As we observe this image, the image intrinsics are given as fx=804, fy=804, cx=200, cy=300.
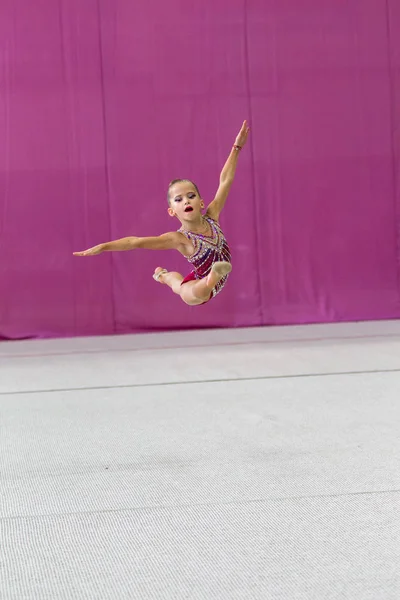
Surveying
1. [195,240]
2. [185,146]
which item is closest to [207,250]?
[195,240]

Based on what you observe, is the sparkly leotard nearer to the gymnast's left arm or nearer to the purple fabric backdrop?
the gymnast's left arm

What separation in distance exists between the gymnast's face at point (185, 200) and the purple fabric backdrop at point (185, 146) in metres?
2.82

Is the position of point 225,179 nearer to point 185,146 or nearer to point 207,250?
point 207,250

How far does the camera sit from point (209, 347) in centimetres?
513

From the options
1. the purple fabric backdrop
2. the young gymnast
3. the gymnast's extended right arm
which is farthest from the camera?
the purple fabric backdrop

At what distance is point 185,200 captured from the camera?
10.2 feet

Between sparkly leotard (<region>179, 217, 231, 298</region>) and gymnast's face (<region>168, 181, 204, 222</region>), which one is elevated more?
gymnast's face (<region>168, 181, 204, 222</region>)

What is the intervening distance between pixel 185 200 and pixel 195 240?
0.23 m

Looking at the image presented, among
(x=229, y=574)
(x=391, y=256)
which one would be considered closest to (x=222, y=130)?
(x=391, y=256)

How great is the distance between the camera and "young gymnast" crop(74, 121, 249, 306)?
10.2ft

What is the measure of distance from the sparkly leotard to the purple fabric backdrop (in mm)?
2650

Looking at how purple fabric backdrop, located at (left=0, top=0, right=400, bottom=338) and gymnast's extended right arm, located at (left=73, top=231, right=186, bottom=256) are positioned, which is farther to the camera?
purple fabric backdrop, located at (left=0, top=0, right=400, bottom=338)

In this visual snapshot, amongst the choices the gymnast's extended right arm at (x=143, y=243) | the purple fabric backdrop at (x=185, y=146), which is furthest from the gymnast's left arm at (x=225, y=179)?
the purple fabric backdrop at (x=185, y=146)

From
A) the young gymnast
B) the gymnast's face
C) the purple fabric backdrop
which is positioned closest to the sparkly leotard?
the young gymnast
